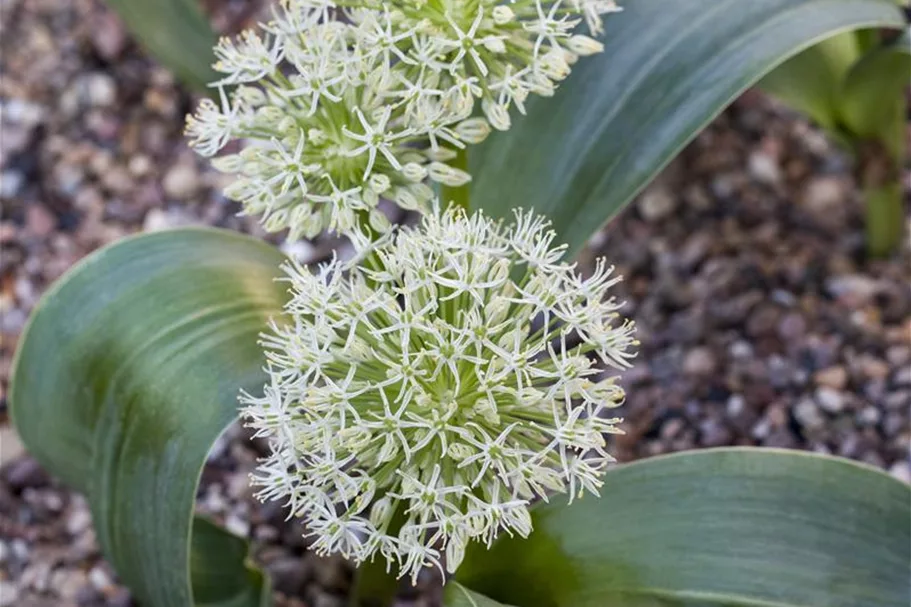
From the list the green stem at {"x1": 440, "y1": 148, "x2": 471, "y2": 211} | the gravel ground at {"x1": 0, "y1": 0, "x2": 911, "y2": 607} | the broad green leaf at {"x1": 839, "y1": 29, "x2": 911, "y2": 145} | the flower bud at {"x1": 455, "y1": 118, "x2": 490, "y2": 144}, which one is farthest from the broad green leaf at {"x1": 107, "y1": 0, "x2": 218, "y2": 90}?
the broad green leaf at {"x1": 839, "y1": 29, "x2": 911, "y2": 145}

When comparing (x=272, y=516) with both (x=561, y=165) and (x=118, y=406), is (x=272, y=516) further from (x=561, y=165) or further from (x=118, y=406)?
(x=561, y=165)

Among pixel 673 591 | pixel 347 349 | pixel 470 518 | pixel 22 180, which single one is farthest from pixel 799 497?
pixel 22 180

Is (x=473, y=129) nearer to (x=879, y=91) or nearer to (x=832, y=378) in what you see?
(x=879, y=91)

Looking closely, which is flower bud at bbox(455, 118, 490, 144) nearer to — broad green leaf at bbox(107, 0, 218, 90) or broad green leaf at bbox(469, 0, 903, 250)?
broad green leaf at bbox(469, 0, 903, 250)

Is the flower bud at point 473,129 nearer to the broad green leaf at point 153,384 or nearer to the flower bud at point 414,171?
the flower bud at point 414,171

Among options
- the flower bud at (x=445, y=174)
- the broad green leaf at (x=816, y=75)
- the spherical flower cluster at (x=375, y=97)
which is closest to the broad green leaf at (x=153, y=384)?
the spherical flower cluster at (x=375, y=97)

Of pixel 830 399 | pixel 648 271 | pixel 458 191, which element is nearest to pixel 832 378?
pixel 830 399
